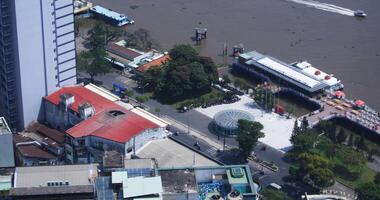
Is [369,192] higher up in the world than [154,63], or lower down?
higher up

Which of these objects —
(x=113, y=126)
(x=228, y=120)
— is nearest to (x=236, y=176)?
(x=113, y=126)

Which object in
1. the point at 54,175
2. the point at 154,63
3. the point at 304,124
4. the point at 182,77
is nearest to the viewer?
the point at 54,175

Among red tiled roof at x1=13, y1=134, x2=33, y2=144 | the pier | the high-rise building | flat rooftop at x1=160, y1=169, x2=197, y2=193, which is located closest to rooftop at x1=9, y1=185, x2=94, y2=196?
flat rooftop at x1=160, y1=169, x2=197, y2=193

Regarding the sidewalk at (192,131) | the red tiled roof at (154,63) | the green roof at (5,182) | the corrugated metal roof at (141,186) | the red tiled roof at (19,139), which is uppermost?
the corrugated metal roof at (141,186)

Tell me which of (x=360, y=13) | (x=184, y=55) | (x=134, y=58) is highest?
(x=360, y=13)

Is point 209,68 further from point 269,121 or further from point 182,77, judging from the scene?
point 269,121

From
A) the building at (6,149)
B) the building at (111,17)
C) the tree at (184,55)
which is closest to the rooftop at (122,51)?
the tree at (184,55)

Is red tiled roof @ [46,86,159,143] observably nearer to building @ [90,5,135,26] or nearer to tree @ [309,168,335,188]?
tree @ [309,168,335,188]

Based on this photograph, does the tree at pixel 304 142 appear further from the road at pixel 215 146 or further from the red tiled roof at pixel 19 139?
the red tiled roof at pixel 19 139
